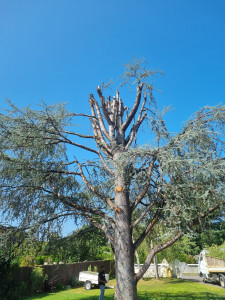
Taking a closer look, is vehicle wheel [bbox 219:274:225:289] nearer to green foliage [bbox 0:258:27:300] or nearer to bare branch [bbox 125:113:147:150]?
green foliage [bbox 0:258:27:300]

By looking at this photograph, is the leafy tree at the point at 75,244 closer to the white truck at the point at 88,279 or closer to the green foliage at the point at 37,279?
the green foliage at the point at 37,279

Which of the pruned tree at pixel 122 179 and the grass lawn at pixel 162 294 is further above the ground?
the pruned tree at pixel 122 179

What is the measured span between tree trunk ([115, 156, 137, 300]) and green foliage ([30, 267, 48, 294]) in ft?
33.5

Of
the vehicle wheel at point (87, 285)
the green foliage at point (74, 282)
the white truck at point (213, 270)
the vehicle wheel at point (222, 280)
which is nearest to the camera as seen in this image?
the vehicle wheel at point (222, 280)

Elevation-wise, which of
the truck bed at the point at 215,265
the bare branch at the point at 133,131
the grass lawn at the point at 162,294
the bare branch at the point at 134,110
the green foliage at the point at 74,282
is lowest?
the grass lawn at the point at 162,294

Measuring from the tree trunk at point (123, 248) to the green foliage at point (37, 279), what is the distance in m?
10.2

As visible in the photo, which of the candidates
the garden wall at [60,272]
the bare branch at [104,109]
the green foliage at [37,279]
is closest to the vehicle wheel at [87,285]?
the garden wall at [60,272]

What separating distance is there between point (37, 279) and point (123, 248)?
10536 millimetres

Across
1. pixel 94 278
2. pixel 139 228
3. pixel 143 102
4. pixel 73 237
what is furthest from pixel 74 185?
pixel 94 278

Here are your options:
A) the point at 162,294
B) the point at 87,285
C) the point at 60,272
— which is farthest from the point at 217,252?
the point at 60,272

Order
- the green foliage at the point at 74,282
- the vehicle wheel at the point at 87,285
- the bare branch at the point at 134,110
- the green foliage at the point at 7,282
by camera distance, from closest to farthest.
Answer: the bare branch at the point at 134,110 → the green foliage at the point at 7,282 → the vehicle wheel at the point at 87,285 → the green foliage at the point at 74,282

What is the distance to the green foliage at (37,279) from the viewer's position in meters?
15.3

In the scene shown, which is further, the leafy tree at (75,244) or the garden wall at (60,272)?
the garden wall at (60,272)

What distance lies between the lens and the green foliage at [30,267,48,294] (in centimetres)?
1531
